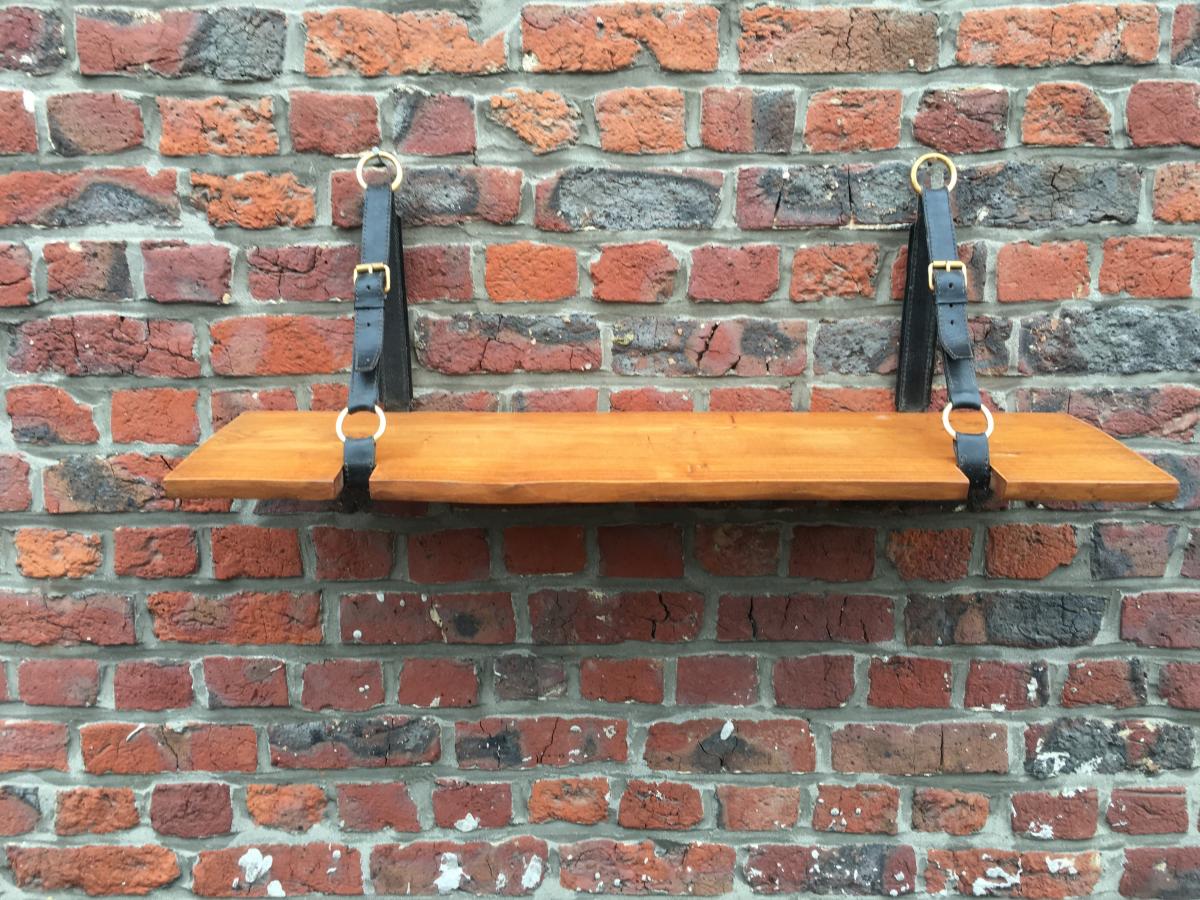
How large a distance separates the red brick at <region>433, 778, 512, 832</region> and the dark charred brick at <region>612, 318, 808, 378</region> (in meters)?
0.68

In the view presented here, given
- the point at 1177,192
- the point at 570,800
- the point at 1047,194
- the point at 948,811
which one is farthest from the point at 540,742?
the point at 1177,192

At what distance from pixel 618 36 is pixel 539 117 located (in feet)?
0.50

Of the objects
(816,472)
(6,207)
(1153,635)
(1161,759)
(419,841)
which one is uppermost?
(6,207)

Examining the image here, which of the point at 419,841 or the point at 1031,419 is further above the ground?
the point at 1031,419

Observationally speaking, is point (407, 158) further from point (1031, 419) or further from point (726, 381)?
point (1031, 419)

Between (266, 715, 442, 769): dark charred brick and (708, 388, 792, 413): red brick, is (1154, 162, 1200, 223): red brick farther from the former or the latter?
(266, 715, 442, 769): dark charred brick

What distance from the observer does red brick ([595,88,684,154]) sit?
1.10m

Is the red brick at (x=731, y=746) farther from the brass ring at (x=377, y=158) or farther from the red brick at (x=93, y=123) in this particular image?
the red brick at (x=93, y=123)

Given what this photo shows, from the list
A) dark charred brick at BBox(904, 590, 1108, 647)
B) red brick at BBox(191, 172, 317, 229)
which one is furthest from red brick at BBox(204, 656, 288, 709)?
dark charred brick at BBox(904, 590, 1108, 647)

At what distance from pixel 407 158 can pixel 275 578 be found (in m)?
0.65

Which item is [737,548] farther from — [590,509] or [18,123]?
[18,123]

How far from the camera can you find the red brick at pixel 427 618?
1.20 m

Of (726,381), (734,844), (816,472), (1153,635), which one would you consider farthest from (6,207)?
(1153,635)

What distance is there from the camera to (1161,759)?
1.22m
